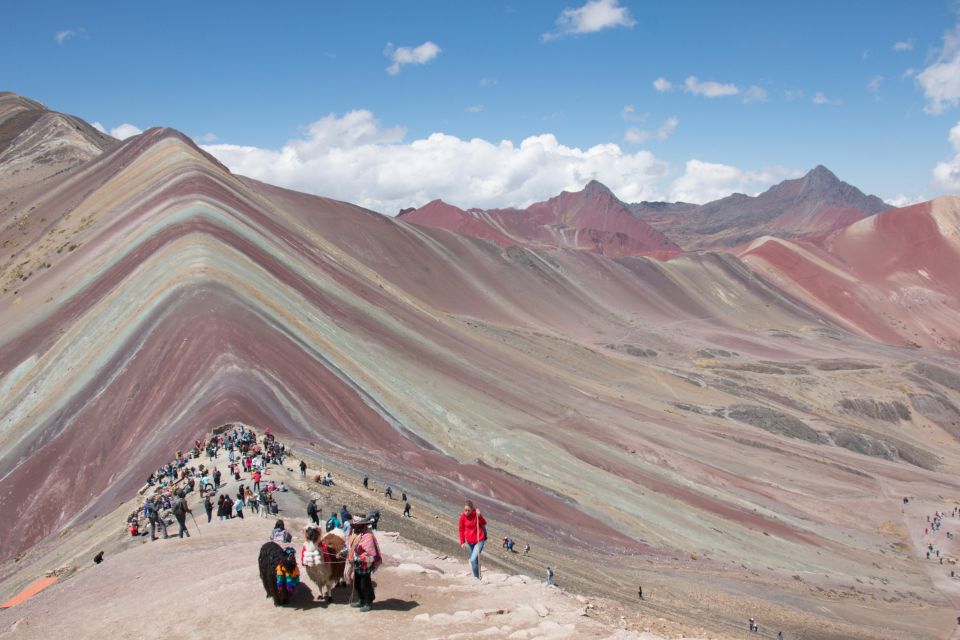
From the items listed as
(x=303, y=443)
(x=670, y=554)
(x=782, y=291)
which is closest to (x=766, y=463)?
(x=670, y=554)

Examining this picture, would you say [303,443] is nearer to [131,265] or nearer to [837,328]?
[131,265]

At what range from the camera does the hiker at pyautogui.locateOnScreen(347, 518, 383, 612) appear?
9.60 metres

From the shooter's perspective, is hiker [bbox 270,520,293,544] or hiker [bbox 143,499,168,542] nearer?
hiker [bbox 270,520,293,544]

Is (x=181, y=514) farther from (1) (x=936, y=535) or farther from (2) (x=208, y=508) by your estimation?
(1) (x=936, y=535)

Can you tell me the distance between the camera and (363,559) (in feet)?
31.4

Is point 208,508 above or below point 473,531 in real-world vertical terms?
below

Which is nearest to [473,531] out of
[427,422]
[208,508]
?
[208,508]

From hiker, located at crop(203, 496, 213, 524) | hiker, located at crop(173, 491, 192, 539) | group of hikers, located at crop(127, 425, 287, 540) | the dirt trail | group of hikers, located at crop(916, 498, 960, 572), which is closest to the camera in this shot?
the dirt trail

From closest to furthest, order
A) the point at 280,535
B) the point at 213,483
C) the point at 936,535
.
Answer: the point at 280,535
the point at 213,483
the point at 936,535

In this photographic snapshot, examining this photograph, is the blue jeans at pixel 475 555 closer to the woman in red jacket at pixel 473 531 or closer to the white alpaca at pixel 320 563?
the woman in red jacket at pixel 473 531

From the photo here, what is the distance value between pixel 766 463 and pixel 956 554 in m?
13.1

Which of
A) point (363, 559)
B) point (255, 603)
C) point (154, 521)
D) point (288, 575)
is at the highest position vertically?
point (363, 559)

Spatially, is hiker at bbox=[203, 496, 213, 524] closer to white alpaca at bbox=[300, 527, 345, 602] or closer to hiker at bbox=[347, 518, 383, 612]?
white alpaca at bbox=[300, 527, 345, 602]

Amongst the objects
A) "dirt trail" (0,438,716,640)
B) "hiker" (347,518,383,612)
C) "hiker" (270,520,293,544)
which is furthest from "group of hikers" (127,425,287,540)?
"hiker" (347,518,383,612)
